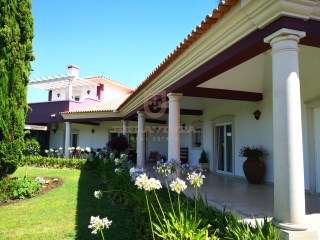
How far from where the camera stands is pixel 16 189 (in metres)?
7.70

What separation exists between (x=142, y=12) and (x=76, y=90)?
18.3 metres

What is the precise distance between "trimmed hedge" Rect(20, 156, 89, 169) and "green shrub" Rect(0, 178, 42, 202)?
19.4ft

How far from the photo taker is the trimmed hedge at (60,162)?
47.8 ft

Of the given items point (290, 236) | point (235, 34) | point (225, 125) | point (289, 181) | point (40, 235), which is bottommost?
point (40, 235)

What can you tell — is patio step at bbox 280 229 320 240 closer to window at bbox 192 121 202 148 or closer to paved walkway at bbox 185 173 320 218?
paved walkway at bbox 185 173 320 218

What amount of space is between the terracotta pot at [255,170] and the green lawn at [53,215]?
483 centimetres

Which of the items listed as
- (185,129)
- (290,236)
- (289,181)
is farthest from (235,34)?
(185,129)

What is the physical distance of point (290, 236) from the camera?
10.4ft

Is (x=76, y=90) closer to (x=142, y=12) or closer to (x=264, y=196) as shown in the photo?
(x=142, y=12)

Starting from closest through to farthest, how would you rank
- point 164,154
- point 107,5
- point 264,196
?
point 264,196
point 107,5
point 164,154

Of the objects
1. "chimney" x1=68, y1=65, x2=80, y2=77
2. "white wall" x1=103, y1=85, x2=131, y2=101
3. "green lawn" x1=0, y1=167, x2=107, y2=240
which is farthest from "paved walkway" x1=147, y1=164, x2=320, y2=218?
"white wall" x1=103, y1=85, x2=131, y2=101

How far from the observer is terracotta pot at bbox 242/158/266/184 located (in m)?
8.63

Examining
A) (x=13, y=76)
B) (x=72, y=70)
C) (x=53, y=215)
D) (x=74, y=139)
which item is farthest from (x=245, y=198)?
(x=72, y=70)

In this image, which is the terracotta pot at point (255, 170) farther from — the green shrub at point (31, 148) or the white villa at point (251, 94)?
the green shrub at point (31, 148)
